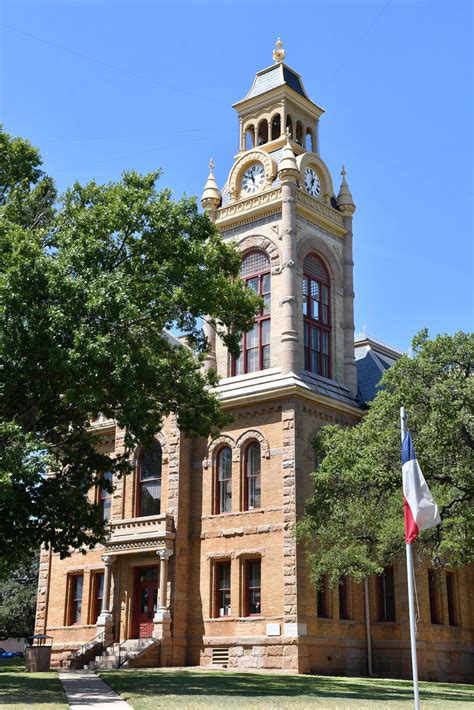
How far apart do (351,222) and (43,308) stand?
76.7ft

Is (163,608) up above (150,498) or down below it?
below

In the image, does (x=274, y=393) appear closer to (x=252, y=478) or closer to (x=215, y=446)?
(x=252, y=478)

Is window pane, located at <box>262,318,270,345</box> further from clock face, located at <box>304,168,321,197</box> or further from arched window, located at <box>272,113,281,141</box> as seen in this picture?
→ arched window, located at <box>272,113,281,141</box>

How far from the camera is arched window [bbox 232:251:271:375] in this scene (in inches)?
1480

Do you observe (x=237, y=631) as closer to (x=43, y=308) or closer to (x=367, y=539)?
(x=367, y=539)

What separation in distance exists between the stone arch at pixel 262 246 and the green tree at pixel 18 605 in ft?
89.1

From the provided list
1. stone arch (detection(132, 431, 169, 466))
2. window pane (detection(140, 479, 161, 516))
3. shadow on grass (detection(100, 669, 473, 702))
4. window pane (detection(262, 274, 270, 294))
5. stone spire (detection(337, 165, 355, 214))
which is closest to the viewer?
shadow on grass (detection(100, 669, 473, 702))

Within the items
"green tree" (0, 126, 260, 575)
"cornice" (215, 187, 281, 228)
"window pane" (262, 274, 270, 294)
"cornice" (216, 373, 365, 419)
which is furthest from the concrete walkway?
"cornice" (215, 187, 281, 228)

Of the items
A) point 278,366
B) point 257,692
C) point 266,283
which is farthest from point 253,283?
point 257,692

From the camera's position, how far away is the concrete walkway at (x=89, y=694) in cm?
1659

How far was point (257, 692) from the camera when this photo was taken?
20453mm

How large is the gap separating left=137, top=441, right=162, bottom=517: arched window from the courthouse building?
3.0 inches

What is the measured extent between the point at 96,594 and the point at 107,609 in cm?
256

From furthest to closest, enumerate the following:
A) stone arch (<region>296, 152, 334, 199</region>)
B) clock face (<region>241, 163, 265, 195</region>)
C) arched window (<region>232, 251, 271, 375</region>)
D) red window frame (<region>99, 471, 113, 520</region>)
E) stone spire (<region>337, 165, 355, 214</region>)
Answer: stone spire (<region>337, 165, 355, 214</region>) → stone arch (<region>296, 152, 334, 199</region>) → clock face (<region>241, 163, 265, 195</region>) → red window frame (<region>99, 471, 113, 520</region>) → arched window (<region>232, 251, 271, 375</region>)
